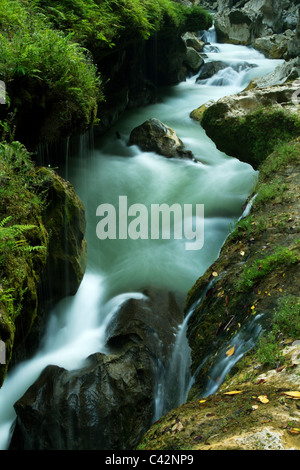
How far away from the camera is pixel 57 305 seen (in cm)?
653

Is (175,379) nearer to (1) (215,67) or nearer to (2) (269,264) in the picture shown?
(2) (269,264)

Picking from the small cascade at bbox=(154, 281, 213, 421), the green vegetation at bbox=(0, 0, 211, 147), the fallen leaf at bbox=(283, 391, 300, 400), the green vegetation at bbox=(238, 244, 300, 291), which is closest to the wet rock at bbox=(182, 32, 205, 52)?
the green vegetation at bbox=(0, 0, 211, 147)

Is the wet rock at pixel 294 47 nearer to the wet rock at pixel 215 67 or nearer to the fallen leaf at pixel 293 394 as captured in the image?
the wet rock at pixel 215 67

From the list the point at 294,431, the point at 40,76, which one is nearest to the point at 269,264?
the point at 294,431

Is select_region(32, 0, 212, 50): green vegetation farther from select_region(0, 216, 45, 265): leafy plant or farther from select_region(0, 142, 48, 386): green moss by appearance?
select_region(0, 216, 45, 265): leafy plant

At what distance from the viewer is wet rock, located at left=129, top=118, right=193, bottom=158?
11.8 meters

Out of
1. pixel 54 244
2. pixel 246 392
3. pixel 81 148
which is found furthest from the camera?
pixel 81 148

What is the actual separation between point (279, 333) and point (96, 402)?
3031mm

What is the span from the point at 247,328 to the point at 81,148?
7.47m
